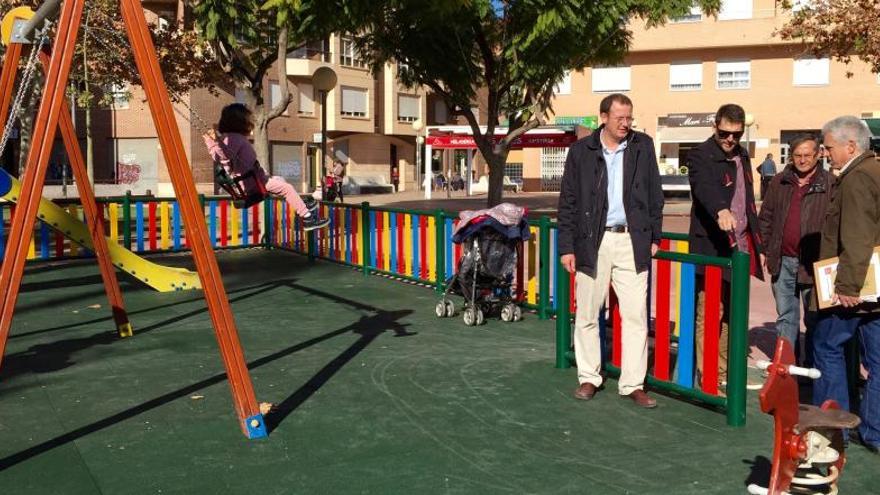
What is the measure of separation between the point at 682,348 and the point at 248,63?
636 inches

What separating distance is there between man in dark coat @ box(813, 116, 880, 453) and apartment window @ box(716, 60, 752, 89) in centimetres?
4224

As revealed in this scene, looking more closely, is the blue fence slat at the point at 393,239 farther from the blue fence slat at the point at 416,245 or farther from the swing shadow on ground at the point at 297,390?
the swing shadow on ground at the point at 297,390

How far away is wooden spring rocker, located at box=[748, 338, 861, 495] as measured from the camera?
3.66 meters

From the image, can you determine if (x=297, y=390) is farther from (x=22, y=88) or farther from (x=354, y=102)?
(x=354, y=102)

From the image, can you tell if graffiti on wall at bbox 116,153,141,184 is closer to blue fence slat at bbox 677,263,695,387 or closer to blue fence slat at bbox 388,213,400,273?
blue fence slat at bbox 388,213,400,273

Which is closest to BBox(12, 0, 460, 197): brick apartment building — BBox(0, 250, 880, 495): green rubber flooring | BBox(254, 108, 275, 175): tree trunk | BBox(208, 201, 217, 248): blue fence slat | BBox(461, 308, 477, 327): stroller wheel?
BBox(254, 108, 275, 175): tree trunk

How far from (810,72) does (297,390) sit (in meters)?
42.6

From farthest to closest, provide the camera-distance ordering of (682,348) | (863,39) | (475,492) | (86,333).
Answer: (863,39), (86,333), (682,348), (475,492)

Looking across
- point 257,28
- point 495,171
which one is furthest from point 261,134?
point 495,171

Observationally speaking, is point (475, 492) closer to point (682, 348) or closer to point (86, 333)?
point (682, 348)

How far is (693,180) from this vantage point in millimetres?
5879

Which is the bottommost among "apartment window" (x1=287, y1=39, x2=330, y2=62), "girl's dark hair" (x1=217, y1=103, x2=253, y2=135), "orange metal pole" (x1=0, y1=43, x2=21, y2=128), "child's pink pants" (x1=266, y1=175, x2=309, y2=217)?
"child's pink pants" (x1=266, y1=175, x2=309, y2=217)

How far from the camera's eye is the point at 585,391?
5.84m

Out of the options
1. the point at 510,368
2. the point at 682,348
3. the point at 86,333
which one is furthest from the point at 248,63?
the point at 682,348
